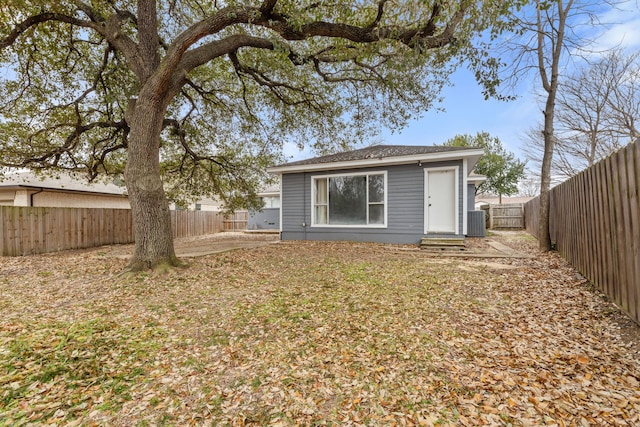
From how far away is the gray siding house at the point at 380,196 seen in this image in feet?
29.0

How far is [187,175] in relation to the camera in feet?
35.4

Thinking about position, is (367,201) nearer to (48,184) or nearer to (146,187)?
(146,187)

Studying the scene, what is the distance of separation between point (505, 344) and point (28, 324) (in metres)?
5.08

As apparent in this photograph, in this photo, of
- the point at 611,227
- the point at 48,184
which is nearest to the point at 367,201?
the point at 611,227

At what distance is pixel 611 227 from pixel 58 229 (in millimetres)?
12918

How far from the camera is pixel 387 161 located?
9.33 m

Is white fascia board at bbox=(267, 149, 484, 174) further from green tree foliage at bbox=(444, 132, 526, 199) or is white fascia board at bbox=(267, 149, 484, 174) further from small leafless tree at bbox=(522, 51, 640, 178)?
green tree foliage at bbox=(444, 132, 526, 199)

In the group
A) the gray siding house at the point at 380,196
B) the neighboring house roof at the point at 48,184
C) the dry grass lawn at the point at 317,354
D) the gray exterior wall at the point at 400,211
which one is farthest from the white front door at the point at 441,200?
the neighboring house roof at the point at 48,184

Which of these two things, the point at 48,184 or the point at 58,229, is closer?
the point at 58,229

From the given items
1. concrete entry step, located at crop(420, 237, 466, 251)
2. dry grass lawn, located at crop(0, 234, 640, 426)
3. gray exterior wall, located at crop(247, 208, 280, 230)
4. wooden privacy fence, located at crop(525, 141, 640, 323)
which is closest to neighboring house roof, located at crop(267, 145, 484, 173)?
concrete entry step, located at crop(420, 237, 466, 251)

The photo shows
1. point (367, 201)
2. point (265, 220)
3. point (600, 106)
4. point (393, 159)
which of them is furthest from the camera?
point (265, 220)

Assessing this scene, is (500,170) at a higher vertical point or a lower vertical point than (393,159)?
higher

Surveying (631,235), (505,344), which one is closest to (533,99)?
(631,235)

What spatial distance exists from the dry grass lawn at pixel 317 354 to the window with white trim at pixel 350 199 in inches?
199
